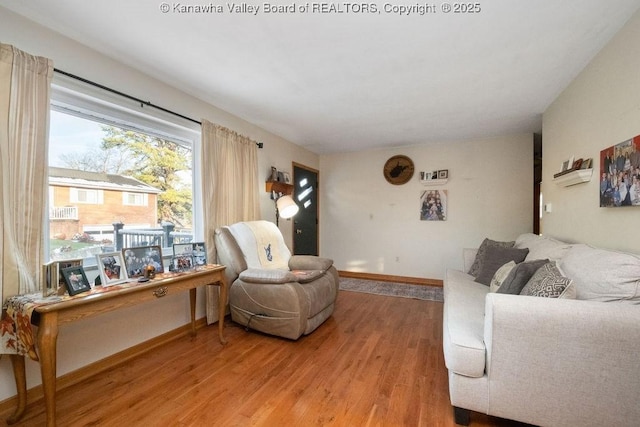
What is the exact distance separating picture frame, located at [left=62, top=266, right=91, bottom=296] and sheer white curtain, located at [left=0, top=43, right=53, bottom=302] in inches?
10.4

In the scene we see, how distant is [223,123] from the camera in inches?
117

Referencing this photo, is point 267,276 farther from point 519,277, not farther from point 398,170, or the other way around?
point 398,170

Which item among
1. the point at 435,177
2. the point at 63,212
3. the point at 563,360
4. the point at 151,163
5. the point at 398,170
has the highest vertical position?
the point at 398,170

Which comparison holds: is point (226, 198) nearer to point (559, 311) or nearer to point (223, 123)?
point (223, 123)

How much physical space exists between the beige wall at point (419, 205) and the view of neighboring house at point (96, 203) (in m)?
3.25

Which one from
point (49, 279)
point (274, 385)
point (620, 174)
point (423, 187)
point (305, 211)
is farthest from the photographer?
point (305, 211)

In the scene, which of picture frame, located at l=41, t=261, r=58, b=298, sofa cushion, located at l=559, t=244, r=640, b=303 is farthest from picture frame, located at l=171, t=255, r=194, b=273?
sofa cushion, located at l=559, t=244, r=640, b=303

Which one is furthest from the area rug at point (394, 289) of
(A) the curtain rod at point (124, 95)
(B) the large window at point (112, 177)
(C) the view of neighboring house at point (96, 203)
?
(A) the curtain rod at point (124, 95)

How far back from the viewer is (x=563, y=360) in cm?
121

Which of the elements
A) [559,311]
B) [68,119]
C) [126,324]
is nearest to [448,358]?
[559,311]

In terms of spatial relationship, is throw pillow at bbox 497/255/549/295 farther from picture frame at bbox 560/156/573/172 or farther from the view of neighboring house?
the view of neighboring house

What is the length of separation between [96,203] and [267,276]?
146cm

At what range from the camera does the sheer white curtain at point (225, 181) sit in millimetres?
2684

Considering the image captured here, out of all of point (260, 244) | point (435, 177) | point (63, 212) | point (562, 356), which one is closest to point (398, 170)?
point (435, 177)
